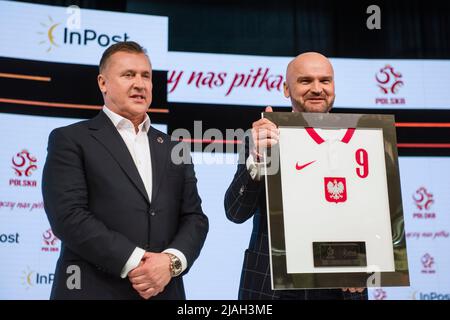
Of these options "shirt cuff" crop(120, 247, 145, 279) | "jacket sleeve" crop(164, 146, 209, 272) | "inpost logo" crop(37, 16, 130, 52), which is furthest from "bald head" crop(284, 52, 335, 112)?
"inpost logo" crop(37, 16, 130, 52)

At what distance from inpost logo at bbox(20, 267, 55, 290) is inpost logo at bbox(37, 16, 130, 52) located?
154 centimetres

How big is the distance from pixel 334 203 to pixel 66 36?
281 centimetres

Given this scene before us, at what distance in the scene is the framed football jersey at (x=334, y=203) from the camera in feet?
6.35

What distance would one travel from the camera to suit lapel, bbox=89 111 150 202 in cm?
202

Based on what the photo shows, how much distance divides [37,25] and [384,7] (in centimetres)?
280

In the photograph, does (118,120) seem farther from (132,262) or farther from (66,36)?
(66,36)

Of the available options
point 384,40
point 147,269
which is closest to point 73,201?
point 147,269

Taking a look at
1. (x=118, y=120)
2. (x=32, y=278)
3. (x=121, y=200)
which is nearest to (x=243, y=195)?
(x=121, y=200)

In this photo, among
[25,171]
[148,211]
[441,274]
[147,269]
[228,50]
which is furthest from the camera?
[228,50]

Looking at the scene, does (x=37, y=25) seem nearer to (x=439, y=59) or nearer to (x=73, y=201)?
(x=73, y=201)

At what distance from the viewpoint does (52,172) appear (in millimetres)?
1976

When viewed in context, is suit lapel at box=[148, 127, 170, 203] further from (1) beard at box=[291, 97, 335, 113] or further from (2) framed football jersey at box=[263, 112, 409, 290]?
(1) beard at box=[291, 97, 335, 113]

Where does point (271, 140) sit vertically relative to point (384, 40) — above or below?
below

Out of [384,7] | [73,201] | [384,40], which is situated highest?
[384,7]
